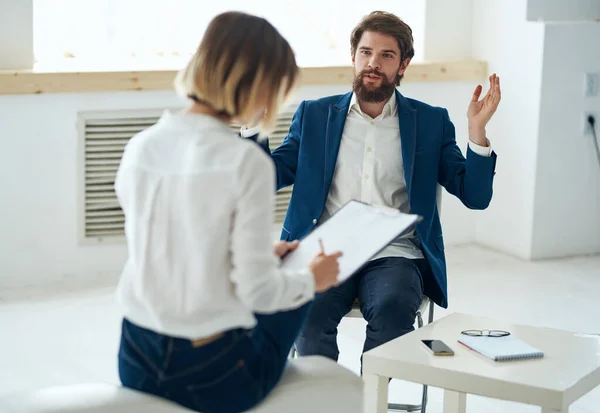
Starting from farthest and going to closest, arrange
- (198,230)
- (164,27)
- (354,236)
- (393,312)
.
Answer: (164,27) → (393,312) → (354,236) → (198,230)

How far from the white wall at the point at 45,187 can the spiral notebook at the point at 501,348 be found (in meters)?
2.31

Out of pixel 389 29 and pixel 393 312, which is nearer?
pixel 393 312

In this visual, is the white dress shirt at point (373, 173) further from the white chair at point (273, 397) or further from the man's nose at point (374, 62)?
the white chair at point (273, 397)

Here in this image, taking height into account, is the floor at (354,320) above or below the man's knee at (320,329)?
below

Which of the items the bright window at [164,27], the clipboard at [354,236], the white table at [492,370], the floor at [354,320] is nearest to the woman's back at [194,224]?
the clipboard at [354,236]

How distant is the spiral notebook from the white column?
8.21ft

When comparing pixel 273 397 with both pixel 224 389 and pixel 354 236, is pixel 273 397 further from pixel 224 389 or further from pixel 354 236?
pixel 354 236

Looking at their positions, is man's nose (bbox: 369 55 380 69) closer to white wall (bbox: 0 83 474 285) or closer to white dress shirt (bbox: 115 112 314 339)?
white dress shirt (bbox: 115 112 314 339)

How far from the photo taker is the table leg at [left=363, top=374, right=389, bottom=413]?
6.62ft

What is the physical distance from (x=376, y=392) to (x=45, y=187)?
2293 millimetres

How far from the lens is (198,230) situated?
1488 mm

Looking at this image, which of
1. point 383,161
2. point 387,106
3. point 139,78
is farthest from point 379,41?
point 139,78

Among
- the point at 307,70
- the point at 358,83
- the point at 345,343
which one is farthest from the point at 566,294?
the point at 358,83

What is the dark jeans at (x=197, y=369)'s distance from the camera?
5.18 ft
